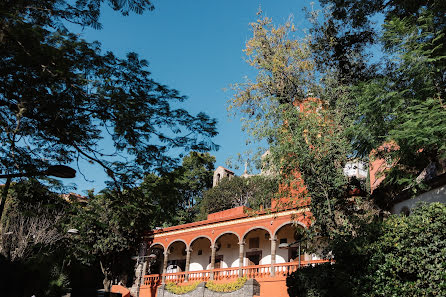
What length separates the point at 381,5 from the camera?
15188mm

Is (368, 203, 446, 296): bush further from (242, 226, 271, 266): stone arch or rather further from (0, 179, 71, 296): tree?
(242, 226, 271, 266): stone arch

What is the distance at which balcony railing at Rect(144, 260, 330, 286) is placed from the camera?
17266 millimetres

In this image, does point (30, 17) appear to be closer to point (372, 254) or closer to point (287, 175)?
point (372, 254)

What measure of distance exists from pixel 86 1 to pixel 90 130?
1.90m

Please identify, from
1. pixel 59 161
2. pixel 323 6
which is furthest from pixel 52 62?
pixel 323 6

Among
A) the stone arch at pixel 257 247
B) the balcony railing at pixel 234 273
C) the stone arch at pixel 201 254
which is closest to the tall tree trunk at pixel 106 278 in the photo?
the balcony railing at pixel 234 273

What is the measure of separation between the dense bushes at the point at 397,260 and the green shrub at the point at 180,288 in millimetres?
11617

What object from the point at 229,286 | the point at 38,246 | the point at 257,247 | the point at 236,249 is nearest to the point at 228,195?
the point at 236,249

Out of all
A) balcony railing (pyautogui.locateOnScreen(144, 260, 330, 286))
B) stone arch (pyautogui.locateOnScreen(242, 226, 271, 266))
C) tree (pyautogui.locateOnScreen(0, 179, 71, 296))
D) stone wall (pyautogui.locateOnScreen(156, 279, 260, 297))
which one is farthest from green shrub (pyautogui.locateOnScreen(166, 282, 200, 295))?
tree (pyautogui.locateOnScreen(0, 179, 71, 296))

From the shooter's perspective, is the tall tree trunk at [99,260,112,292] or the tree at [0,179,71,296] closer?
the tree at [0,179,71,296]

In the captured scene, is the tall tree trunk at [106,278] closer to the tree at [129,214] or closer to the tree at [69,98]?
the tree at [129,214]

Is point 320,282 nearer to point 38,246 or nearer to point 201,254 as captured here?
point 38,246

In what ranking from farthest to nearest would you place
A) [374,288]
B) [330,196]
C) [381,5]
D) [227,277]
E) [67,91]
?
[227,277]
[381,5]
[330,196]
[374,288]
[67,91]

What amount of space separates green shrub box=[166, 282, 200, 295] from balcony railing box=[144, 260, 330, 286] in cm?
65
